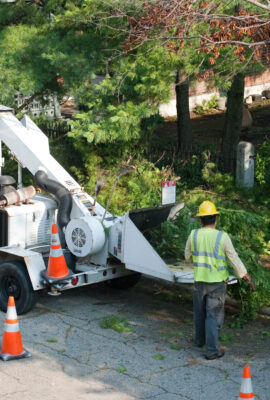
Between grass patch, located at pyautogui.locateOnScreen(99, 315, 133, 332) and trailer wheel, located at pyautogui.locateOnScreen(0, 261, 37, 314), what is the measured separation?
951mm

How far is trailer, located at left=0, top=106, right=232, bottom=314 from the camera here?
8461 mm

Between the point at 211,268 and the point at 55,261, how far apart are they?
84.1 inches

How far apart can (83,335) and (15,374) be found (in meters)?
1.35

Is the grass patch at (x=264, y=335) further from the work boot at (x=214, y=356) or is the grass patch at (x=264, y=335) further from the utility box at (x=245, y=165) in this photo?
the utility box at (x=245, y=165)

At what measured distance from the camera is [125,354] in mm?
7637

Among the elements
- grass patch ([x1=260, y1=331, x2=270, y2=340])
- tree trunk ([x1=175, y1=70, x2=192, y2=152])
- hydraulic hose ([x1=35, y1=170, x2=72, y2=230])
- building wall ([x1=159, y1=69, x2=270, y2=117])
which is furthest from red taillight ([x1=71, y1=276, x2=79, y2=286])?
building wall ([x1=159, y1=69, x2=270, y2=117])

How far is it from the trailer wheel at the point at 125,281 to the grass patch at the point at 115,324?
1142 mm

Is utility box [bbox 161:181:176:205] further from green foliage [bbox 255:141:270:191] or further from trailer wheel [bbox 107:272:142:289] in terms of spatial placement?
green foliage [bbox 255:141:270:191]

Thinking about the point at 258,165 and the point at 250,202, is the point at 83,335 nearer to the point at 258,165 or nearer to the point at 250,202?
the point at 250,202

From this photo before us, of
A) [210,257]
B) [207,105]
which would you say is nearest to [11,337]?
[210,257]

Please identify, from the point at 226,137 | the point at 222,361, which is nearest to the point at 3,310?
the point at 222,361

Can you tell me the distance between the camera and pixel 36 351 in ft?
25.2

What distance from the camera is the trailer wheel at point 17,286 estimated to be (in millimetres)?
8695

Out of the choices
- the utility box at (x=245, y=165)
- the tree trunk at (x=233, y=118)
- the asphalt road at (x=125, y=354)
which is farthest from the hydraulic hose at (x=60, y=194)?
the tree trunk at (x=233, y=118)
